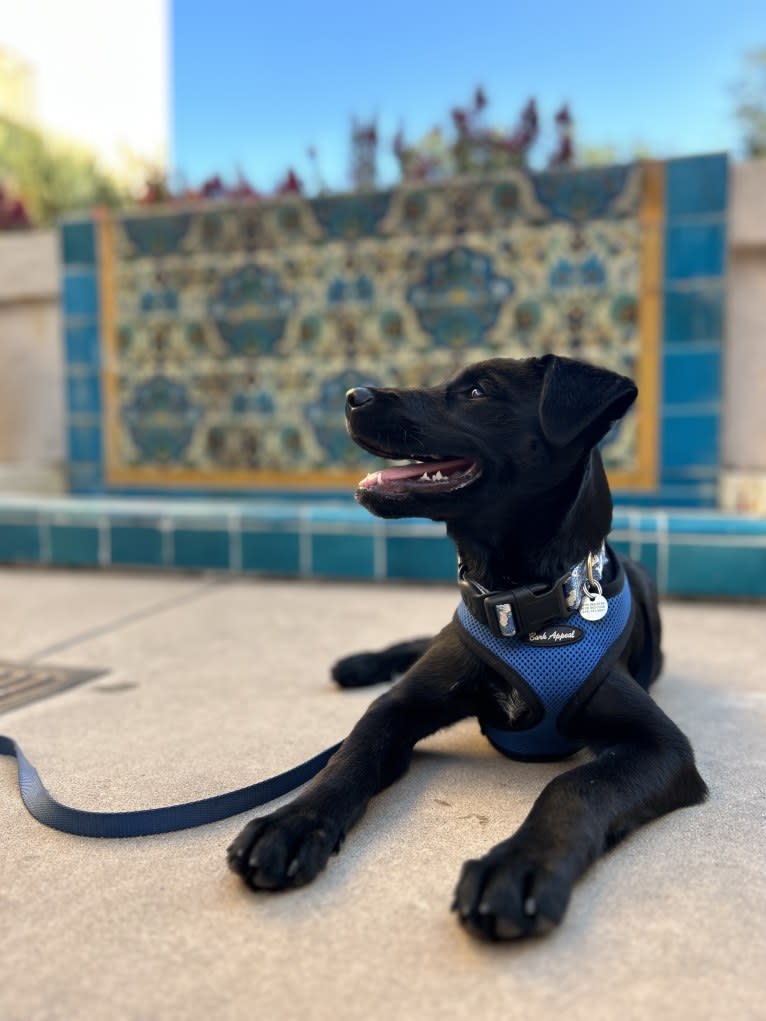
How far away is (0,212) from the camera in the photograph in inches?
242

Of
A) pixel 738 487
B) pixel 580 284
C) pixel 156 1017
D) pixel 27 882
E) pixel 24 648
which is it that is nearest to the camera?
pixel 156 1017

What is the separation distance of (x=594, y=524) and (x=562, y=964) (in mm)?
821

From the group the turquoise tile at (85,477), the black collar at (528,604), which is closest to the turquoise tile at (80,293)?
the turquoise tile at (85,477)

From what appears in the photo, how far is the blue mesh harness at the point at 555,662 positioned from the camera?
1.51 metres

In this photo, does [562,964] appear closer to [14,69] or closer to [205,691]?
[205,691]

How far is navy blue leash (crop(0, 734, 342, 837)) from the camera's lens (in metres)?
1.39

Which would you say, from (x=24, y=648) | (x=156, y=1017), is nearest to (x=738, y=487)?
(x=24, y=648)

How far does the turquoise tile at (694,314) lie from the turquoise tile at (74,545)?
304 centimetres

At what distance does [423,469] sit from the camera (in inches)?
64.3

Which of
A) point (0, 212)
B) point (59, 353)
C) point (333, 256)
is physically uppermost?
point (0, 212)

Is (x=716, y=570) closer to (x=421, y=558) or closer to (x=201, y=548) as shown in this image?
(x=421, y=558)

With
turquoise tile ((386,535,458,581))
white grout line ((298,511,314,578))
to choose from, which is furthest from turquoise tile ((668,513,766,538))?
white grout line ((298,511,314,578))

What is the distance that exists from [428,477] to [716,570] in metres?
2.08

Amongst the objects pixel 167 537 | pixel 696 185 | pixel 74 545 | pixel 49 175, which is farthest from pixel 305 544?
pixel 49 175
